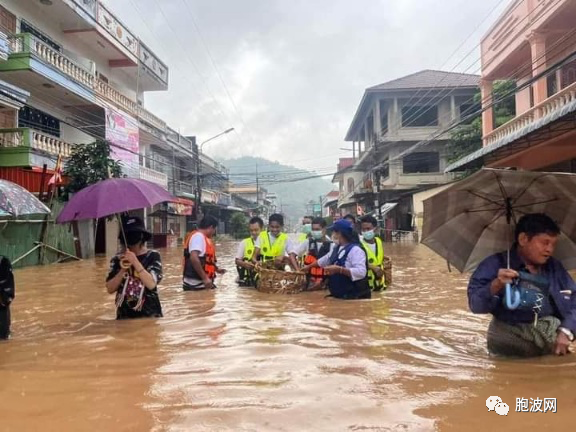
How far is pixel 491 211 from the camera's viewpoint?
415 cm

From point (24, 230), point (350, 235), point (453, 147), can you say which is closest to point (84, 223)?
point (24, 230)

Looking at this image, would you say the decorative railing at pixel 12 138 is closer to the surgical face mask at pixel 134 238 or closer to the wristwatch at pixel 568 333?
the surgical face mask at pixel 134 238

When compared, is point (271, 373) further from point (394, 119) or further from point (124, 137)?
point (394, 119)

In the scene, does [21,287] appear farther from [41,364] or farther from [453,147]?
[453,147]

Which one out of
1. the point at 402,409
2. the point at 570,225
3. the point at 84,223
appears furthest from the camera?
the point at 84,223

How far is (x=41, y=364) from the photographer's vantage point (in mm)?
4227

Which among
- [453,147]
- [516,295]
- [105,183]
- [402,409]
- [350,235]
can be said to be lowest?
[402,409]

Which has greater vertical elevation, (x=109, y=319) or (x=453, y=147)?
(x=453, y=147)

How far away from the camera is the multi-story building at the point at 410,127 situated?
36.4 meters

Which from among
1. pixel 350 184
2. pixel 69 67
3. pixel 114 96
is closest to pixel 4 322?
pixel 69 67

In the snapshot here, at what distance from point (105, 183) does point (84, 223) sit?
15.8m

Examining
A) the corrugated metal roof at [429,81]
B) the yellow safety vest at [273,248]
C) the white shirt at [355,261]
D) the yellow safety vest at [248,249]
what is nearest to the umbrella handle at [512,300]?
the white shirt at [355,261]

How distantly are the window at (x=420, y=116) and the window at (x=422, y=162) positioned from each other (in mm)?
2143

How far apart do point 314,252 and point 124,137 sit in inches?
697
